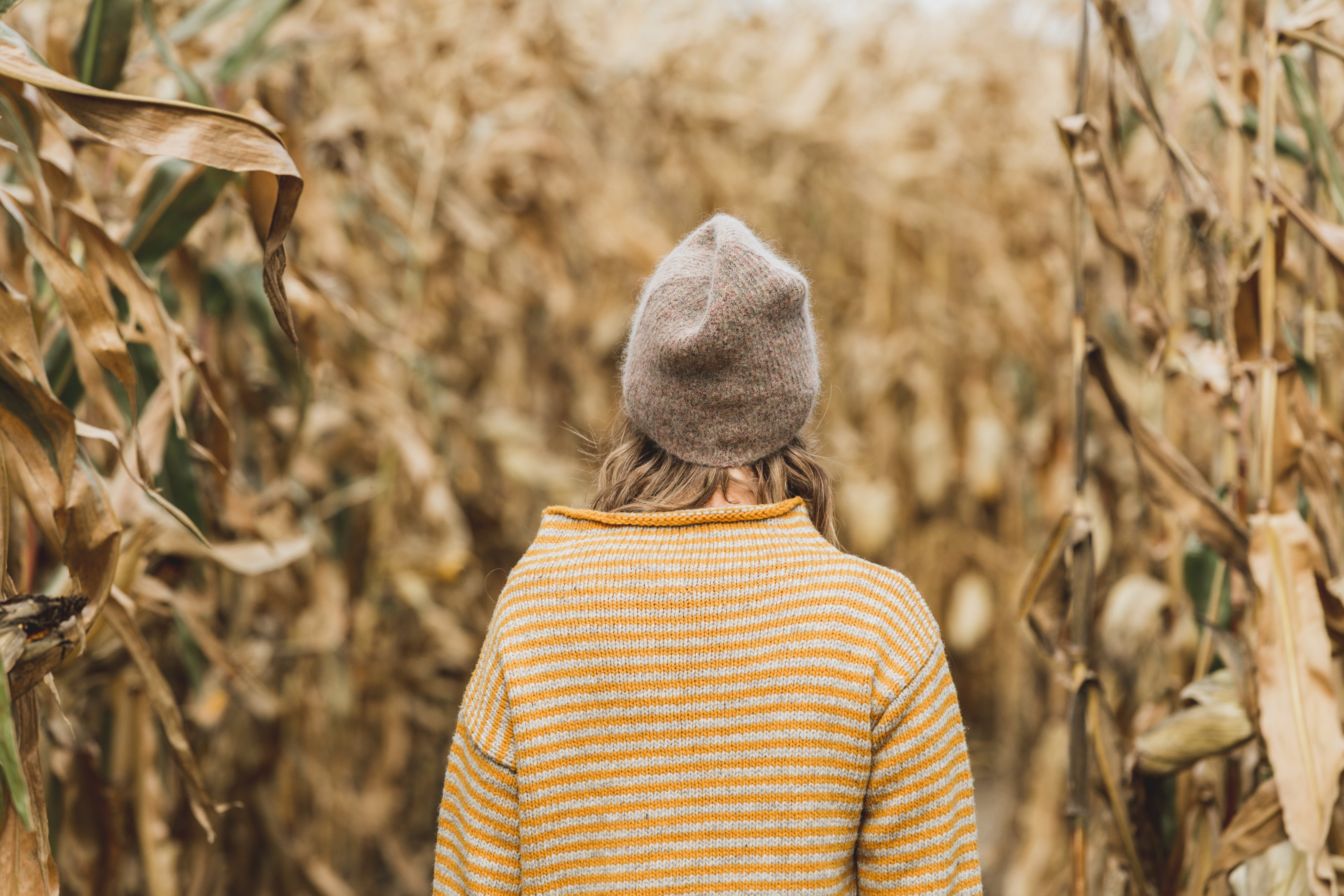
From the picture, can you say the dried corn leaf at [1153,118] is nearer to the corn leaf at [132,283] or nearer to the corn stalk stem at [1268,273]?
the corn stalk stem at [1268,273]

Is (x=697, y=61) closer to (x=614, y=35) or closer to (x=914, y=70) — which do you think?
(x=614, y=35)

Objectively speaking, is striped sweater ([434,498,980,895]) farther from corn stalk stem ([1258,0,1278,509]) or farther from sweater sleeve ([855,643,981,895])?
corn stalk stem ([1258,0,1278,509])

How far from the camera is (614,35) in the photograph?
236 centimetres

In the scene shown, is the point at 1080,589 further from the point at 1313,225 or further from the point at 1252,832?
the point at 1313,225

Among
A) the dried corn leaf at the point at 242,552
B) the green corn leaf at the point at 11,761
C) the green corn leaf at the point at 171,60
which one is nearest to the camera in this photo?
the green corn leaf at the point at 11,761

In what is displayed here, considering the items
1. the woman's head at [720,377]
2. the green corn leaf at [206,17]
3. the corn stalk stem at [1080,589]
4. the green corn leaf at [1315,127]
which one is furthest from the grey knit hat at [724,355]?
Answer: the green corn leaf at [206,17]

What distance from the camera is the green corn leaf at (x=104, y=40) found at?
0.90 m

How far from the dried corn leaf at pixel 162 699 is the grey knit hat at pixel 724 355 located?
0.38m

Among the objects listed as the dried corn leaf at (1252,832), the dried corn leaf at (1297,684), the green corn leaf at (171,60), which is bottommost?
the dried corn leaf at (1252,832)

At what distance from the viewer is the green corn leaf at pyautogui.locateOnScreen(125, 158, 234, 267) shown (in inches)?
36.6

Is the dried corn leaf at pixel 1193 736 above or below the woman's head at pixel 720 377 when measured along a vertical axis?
below

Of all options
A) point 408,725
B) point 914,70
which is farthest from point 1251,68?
point 914,70

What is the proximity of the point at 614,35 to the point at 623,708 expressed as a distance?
1.94 meters

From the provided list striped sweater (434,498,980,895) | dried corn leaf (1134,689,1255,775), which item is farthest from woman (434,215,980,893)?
dried corn leaf (1134,689,1255,775)
